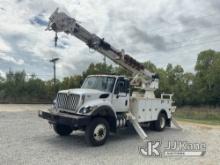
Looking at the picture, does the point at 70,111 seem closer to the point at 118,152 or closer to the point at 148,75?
the point at 118,152

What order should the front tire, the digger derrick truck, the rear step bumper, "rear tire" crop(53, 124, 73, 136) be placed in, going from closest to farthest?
the rear step bumper
the front tire
the digger derrick truck
"rear tire" crop(53, 124, 73, 136)

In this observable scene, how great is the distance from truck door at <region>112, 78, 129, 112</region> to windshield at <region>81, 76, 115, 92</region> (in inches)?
8.5

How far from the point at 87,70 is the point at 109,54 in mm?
26992

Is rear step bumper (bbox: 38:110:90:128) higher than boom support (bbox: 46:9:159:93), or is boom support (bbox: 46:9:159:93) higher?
boom support (bbox: 46:9:159:93)

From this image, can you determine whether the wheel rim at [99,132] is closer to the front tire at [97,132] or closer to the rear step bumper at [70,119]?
the front tire at [97,132]

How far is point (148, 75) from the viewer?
42.9 ft

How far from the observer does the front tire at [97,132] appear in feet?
27.7

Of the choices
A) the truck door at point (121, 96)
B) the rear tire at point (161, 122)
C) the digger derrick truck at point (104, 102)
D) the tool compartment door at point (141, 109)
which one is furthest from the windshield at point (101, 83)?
the rear tire at point (161, 122)

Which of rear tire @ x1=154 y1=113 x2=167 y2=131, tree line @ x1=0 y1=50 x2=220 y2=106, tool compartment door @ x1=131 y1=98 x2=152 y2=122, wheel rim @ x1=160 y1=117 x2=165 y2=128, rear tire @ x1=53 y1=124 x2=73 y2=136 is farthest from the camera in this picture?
tree line @ x1=0 y1=50 x2=220 y2=106

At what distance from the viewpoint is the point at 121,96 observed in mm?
10117

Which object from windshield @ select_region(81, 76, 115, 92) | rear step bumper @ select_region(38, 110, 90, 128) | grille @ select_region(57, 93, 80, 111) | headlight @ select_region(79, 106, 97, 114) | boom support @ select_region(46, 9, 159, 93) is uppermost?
boom support @ select_region(46, 9, 159, 93)

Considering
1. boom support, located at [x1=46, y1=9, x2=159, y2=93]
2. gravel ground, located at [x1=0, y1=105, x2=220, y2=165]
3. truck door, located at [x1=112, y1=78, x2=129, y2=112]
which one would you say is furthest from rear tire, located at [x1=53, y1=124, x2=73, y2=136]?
boom support, located at [x1=46, y1=9, x2=159, y2=93]

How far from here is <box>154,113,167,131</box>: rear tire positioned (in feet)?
40.6

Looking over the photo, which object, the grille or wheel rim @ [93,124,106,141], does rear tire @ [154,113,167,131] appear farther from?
the grille
